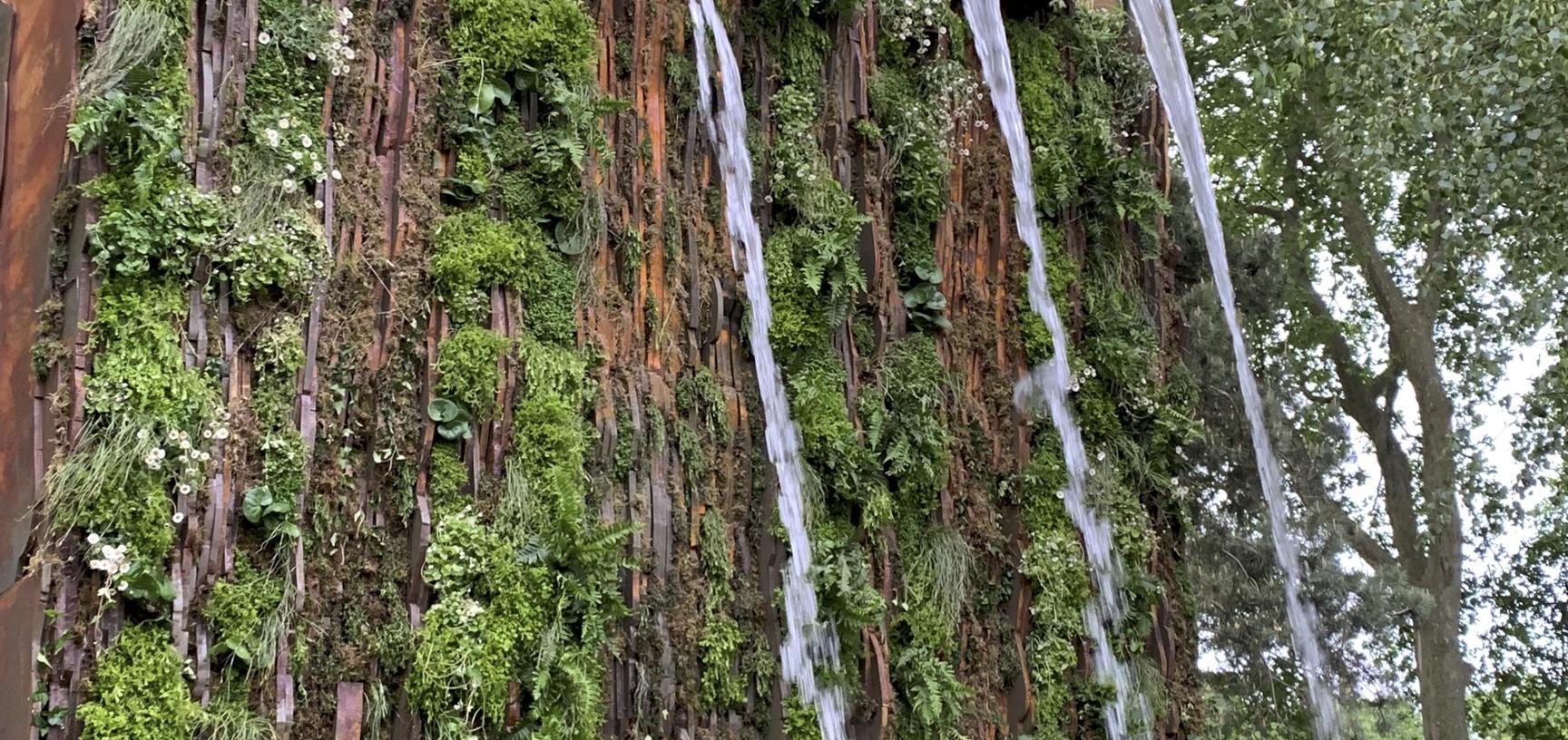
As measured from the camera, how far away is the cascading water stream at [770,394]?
493 centimetres

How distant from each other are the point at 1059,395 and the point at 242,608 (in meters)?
4.21

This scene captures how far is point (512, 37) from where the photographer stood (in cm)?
456

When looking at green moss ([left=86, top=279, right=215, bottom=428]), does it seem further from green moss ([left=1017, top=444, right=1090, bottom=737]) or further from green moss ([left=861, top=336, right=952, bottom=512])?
→ green moss ([left=1017, top=444, right=1090, bottom=737])

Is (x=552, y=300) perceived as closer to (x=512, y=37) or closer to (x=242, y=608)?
(x=512, y=37)

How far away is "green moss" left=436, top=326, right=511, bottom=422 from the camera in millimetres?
4113

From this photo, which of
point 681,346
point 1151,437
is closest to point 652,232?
point 681,346

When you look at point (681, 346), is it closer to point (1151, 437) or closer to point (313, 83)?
point (313, 83)

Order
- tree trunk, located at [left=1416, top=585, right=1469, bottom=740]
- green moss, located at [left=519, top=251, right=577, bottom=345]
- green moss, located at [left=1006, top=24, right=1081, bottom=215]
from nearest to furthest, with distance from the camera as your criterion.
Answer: green moss, located at [left=519, top=251, right=577, bottom=345] < green moss, located at [left=1006, top=24, right=1081, bottom=215] < tree trunk, located at [left=1416, top=585, right=1469, bottom=740]

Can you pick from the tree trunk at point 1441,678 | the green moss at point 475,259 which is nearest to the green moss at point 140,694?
the green moss at point 475,259

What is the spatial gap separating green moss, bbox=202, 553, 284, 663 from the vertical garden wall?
0.01m

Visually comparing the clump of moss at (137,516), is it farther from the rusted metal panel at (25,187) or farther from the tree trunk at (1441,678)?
the tree trunk at (1441,678)

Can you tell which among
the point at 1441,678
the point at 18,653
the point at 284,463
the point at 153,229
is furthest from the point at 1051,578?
the point at 1441,678

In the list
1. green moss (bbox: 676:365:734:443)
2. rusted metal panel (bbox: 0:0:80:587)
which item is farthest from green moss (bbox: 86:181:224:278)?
green moss (bbox: 676:365:734:443)

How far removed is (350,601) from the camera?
3.78m
